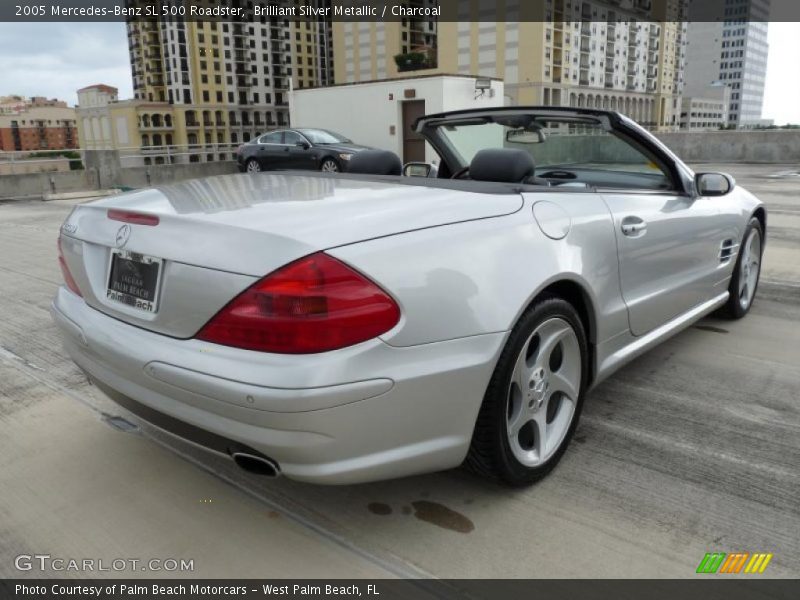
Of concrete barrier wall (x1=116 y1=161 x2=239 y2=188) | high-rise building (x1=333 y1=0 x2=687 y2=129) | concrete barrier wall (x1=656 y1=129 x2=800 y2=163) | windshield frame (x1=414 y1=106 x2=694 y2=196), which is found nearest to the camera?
windshield frame (x1=414 y1=106 x2=694 y2=196)

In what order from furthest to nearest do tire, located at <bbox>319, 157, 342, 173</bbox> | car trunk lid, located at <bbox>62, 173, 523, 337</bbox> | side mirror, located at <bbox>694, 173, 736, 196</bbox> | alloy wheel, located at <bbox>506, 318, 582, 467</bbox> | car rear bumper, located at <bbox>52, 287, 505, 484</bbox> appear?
tire, located at <bbox>319, 157, 342, 173</bbox>, side mirror, located at <bbox>694, 173, 736, 196</bbox>, alloy wheel, located at <bbox>506, 318, 582, 467</bbox>, car trunk lid, located at <bbox>62, 173, 523, 337</bbox>, car rear bumper, located at <bbox>52, 287, 505, 484</bbox>

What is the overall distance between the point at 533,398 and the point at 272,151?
55.6 feet

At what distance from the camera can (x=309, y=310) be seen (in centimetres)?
182

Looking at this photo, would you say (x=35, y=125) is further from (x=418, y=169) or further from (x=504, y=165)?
(x=504, y=165)

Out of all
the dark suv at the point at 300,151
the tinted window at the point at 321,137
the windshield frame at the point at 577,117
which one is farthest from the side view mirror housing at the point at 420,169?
the tinted window at the point at 321,137

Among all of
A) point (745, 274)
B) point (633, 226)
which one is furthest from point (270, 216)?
point (745, 274)

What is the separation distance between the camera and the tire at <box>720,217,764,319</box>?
4.28 meters

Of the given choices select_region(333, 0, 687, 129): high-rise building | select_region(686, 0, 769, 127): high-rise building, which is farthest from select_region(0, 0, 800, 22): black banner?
select_region(686, 0, 769, 127): high-rise building

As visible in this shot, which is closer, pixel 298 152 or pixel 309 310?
pixel 309 310

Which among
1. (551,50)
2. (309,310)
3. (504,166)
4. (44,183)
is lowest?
(44,183)

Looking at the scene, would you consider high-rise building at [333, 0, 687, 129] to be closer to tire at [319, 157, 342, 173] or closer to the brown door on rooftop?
the brown door on rooftop

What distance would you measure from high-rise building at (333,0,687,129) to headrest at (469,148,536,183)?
209ft

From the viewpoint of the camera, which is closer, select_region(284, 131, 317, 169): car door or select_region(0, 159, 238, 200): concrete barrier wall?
select_region(284, 131, 317, 169): car door

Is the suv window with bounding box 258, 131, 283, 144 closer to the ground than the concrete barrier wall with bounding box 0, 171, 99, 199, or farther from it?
farther from it
